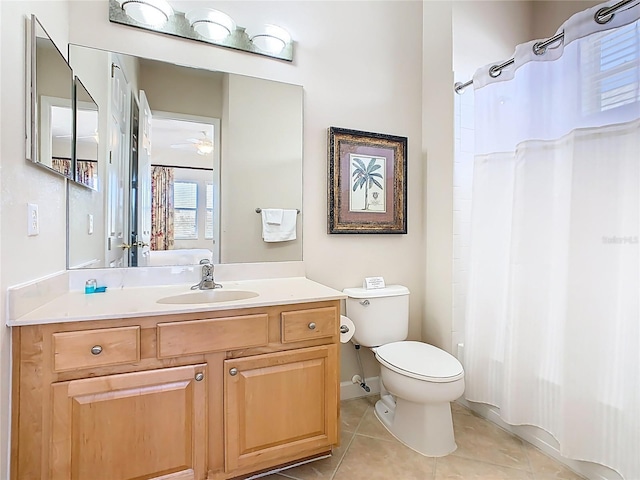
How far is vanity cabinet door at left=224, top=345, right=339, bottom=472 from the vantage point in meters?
1.40

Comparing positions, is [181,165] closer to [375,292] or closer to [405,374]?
[375,292]

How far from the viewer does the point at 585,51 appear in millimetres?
1464

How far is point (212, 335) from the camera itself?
1.35 meters

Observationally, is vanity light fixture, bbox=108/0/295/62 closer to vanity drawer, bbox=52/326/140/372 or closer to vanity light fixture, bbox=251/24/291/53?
vanity light fixture, bbox=251/24/291/53

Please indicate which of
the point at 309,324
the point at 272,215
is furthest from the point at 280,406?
the point at 272,215

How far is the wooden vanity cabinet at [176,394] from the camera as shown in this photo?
1.14 metres

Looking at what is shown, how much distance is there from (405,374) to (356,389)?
0.70 metres

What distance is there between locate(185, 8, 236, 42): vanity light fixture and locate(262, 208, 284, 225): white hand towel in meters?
0.96

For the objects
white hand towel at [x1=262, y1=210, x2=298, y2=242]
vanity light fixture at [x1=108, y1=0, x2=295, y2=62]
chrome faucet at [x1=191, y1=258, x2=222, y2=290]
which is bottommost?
chrome faucet at [x1=191, y1=258, x2=222, y2=290]

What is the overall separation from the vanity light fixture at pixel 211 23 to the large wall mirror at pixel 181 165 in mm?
198

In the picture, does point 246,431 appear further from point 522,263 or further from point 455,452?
point 522,263

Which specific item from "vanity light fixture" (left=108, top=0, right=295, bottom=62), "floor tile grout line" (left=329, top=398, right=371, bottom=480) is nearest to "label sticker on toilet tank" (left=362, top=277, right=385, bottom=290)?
"floor tile grout line" (left=329, top=398, right=371, bottom=480)

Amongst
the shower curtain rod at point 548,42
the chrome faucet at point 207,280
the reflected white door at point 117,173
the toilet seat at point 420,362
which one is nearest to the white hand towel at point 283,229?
the chrome faucet at point 207,280

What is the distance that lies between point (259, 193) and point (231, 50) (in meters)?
0.81
